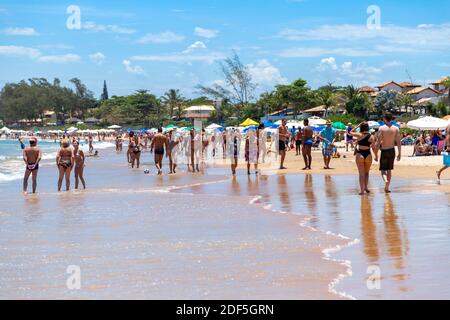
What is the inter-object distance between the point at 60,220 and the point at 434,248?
17.6ft

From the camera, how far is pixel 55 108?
6132 inches

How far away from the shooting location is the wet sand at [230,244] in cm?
564

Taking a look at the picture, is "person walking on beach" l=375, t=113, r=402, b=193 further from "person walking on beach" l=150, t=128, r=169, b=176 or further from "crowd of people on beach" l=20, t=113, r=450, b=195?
"person walking on beach" l=150, t=128, r=169, b=176

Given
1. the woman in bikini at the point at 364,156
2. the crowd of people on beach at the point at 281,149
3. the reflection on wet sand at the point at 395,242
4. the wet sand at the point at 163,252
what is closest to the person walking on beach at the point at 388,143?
the crowd of people on beach at the point at 281,149

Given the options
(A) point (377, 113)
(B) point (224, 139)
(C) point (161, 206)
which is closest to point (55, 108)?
(A) point (377, 113)

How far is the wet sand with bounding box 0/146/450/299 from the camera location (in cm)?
564

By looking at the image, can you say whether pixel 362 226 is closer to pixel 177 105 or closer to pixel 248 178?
pixel 248 178

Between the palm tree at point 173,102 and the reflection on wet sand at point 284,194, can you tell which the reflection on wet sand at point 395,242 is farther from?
the palm tree at point 173,102

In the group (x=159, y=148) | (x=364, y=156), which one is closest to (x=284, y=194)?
(x=364, y=156)

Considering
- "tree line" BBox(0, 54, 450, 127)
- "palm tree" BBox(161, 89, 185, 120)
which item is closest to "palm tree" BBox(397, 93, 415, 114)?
"tree line" BBox(0, 54, 450, 127)

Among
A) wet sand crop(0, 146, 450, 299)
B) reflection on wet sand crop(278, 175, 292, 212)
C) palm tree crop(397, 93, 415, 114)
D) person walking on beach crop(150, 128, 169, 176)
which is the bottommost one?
reflection on wet sand crop(278, 175, 292, 212)
